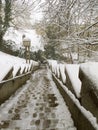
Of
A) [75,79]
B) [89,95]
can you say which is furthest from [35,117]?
[89,95]

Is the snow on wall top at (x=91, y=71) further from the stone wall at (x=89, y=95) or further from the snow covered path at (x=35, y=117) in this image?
the snow covered path at (x=35, y=117)

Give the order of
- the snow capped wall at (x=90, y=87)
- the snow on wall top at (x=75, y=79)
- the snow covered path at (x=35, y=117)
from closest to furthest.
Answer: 1. the snow capped wall at (x=90, y=87)
2. the snow covered path at (x=35, y=117)
3. the snow on wall top at (x=75, y=79)

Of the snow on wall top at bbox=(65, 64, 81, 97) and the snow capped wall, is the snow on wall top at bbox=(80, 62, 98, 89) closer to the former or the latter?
the snow capped wall

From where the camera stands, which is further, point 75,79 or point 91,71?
point 75,79

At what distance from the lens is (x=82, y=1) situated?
5012 mm

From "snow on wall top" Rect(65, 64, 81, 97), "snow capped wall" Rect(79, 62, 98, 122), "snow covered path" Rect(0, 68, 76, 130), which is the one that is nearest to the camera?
"snow capped wall" Rect(79, 62, 98, 122)

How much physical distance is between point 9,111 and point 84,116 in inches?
103

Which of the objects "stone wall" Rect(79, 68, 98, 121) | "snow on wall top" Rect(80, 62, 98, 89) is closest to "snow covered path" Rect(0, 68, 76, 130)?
"stone wall" Rect(79, 68, 98, 121)

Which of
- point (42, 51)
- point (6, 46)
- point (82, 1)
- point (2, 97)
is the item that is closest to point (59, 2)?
point (82, 1)

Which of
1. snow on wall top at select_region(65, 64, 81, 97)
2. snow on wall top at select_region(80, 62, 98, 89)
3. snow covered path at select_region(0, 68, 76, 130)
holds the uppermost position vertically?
snow on wall top at select_region(80, 62, 98, 89)

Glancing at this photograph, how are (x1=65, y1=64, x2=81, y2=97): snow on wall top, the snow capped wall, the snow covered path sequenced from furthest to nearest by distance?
(x1=65, y1=64, x2=81, y2=97): snow on wall top < the snow covered path < the snow capped wall

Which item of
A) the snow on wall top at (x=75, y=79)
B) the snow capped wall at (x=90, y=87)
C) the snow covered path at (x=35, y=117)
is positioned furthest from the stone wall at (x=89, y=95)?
the snow covered path at (x=35, y=117)

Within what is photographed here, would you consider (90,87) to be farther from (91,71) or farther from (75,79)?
(75,79)

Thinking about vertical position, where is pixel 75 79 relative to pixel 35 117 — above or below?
above
